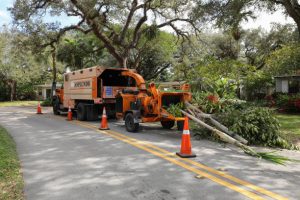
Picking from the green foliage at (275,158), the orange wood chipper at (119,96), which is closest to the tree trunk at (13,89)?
the orange wood chipper at (119,96)

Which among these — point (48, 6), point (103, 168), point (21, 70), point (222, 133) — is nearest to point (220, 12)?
point (222, 133)

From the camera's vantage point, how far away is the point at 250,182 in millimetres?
6203

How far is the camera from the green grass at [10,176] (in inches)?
219

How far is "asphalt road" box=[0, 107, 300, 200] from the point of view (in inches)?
222

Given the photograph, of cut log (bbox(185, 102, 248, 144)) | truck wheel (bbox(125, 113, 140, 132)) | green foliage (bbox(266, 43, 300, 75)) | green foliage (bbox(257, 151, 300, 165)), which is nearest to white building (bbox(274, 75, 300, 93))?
green foliage (bbox(266, 43, 300, 75))

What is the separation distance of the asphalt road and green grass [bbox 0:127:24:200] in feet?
0.49

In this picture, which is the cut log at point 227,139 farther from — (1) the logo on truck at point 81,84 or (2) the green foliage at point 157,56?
(2) the green foliage at point 157,56

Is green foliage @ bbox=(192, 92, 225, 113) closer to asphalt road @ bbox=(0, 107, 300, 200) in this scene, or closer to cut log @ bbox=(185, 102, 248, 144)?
cut log @ bbox=(185, 102, 248, 144)

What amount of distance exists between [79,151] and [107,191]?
376 cm

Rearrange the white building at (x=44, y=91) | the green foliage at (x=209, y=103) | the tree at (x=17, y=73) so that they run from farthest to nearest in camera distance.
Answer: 1. the white building at (x=44, y=91)
2. the tree at (x=17, y=73)
3. the green foliage at (x=209, y=103)

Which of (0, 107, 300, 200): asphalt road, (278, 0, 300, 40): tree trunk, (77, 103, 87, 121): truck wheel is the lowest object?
(0, 107, 300, 200): asphalt road

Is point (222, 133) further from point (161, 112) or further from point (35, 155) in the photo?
point (35, 155)

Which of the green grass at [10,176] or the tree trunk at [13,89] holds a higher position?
the tree trunk at [13,89]

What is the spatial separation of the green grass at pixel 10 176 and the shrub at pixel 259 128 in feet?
20.5
